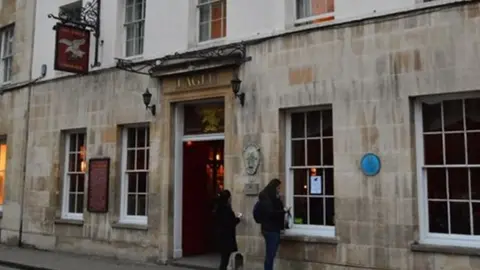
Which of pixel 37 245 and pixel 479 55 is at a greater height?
pixel 479 55

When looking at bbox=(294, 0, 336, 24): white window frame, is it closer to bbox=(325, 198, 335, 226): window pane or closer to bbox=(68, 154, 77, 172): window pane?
bbox=(325, 198, 335, 226): window pane

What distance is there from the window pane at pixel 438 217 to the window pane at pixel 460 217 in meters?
0.11

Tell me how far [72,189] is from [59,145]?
1.30 meters

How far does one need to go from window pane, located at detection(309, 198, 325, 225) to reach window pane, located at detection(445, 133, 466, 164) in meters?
2.54

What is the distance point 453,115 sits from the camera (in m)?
9.24

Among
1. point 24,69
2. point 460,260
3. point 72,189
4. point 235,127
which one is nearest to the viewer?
point 460,260

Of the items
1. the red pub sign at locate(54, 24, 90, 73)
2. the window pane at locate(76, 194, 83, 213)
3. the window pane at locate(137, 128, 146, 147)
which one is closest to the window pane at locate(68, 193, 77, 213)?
the window pane at locate(76, 194, 83, 213)

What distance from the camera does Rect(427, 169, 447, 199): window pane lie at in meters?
9.21

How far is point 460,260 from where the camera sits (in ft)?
28.2

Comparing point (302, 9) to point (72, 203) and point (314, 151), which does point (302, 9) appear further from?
point (72, 203)

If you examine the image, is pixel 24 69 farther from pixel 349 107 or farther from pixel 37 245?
pixel 349 107

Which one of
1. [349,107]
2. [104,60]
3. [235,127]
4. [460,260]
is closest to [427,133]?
[349,107]

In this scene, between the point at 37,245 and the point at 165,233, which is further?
the point at 37,245

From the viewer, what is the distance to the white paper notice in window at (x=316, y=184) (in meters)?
10.6
